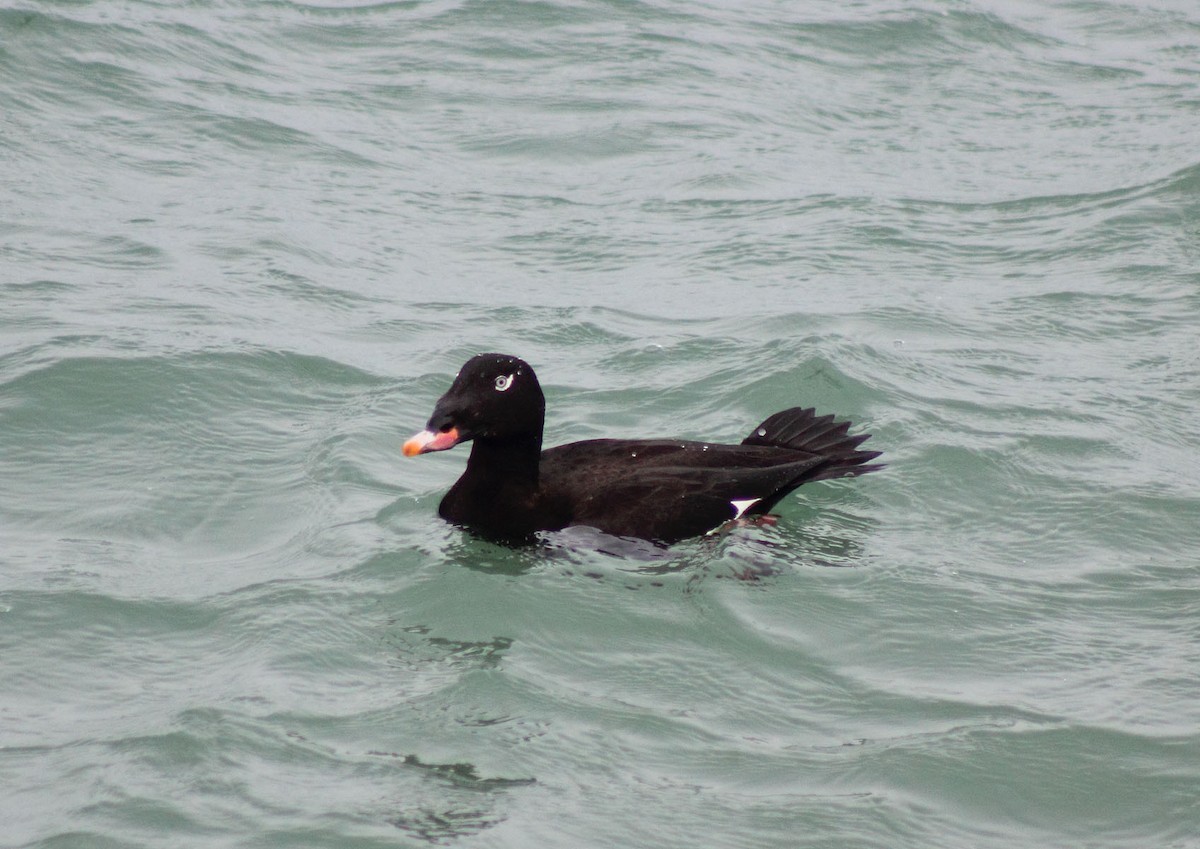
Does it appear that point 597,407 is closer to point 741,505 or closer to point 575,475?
point 575,475

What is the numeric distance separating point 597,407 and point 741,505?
1.70 metres

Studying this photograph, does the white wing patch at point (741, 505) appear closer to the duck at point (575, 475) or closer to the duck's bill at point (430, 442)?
the duck at point (575, 475)

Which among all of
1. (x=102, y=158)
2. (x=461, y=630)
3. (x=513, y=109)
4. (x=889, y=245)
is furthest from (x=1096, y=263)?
(x=102, y=158)

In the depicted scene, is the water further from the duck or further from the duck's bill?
the duck's bill

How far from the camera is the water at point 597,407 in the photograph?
4.49 metres

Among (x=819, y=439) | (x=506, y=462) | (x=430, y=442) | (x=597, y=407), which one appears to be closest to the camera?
(x=430, y=442)

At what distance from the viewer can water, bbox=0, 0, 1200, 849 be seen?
4.49 meters

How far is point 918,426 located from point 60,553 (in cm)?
395

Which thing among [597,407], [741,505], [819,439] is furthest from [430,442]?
[597,407]

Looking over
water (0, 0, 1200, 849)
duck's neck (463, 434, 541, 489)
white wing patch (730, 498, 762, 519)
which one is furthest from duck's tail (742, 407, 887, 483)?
duck's neck (463, 434, 541, 489)

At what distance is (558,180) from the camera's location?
11.0m

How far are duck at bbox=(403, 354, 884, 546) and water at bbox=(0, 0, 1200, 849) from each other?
14cm

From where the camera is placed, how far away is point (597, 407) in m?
7.95

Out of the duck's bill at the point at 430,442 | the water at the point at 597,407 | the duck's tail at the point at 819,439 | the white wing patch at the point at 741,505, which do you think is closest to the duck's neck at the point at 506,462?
the duck's bill at the point at 430,442
